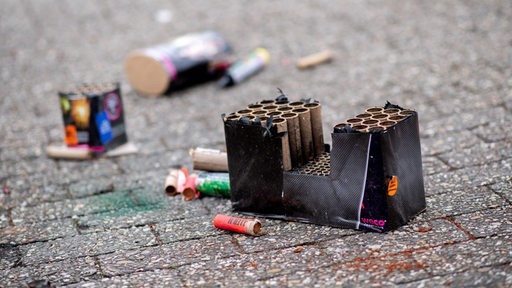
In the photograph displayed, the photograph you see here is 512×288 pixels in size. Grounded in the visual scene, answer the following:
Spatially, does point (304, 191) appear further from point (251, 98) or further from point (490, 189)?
point (251, 98)

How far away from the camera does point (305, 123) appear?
3904 millimetres

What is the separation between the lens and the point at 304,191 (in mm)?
3758

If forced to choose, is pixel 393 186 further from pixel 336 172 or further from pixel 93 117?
pixel 93 117

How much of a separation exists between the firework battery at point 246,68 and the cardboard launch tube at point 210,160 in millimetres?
2459

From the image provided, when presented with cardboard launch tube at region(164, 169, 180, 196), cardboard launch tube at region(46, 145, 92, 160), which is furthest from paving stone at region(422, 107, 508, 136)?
cardboard launch tube at region(46, 145, 92, 160)

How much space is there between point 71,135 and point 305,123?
217 centimetres

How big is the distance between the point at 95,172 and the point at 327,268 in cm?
232

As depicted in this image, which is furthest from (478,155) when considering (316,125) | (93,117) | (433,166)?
(93,117)

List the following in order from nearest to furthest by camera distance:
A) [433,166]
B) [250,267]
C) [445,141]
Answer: [250,267], [433,166], [445,141]

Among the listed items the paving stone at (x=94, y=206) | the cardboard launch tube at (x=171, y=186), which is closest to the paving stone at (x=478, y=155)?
the cardboard launch tube at (x=171, y=186)

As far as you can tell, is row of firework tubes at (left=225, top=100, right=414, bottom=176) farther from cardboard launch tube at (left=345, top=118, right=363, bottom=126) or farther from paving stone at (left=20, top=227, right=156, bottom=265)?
paving stone at (left=20, top=227, right=156, bottom=265)

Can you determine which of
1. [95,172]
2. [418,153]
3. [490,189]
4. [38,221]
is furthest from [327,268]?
[95,172]

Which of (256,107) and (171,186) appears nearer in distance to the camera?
(256,107)

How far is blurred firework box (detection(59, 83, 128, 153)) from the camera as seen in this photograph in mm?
5086
